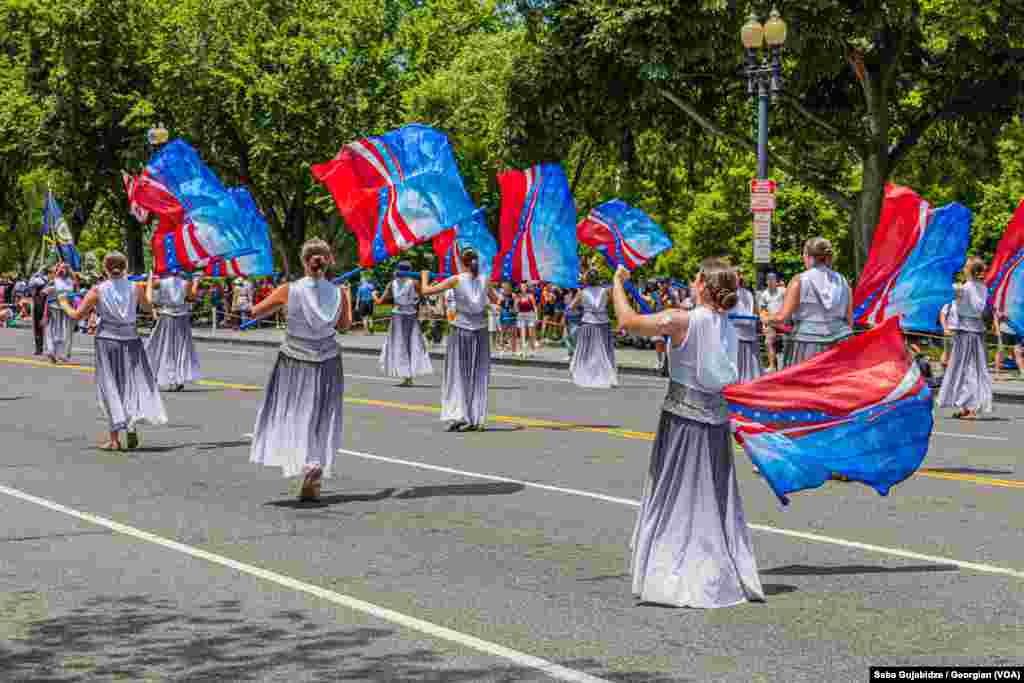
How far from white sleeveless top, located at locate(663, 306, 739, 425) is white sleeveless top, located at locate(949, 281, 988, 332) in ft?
37.9

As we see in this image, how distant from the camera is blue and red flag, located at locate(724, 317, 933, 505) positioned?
8734 millimetres

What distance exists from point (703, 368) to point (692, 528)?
0.80 meters

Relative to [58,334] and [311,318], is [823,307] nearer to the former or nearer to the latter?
[311,318]

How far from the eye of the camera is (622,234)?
26109 mm

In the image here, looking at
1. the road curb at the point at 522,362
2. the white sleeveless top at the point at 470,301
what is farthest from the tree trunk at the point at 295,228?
the white sleeveless top at the point at 470,301

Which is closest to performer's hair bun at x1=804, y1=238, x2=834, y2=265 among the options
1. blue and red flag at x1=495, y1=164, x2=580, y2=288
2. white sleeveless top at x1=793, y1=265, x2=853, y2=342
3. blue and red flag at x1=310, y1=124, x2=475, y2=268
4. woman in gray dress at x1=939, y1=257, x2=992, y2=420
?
white sleeveless top at x1=793, y1=265, x2=853, y2=342

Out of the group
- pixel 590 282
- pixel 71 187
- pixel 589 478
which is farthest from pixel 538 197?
pixel 71 187

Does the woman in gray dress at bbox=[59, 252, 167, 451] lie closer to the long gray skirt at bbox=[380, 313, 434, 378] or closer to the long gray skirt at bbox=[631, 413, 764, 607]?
the long gray skirt at bbox=[631, 413, 764, 607]

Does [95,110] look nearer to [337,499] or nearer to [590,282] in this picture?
[590,282]

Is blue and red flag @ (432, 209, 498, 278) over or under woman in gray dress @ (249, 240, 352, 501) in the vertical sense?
over

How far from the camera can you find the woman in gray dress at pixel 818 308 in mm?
13266

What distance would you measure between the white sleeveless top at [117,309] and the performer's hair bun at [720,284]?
8363 mm

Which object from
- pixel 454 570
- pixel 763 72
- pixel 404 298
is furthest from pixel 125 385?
pixel 763 72

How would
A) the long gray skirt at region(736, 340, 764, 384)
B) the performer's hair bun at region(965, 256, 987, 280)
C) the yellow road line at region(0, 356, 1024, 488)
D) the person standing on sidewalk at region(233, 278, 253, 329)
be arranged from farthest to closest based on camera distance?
1. the person standing on sidewalk at region(233, 278, 253, 329)
2. the performer's hair bun at region(965, 256, 987, 280)
3. the long gray skirt at region(736, 340, 764, 384)
4. the yellow road line at region(0, 356, 1024, 488)
